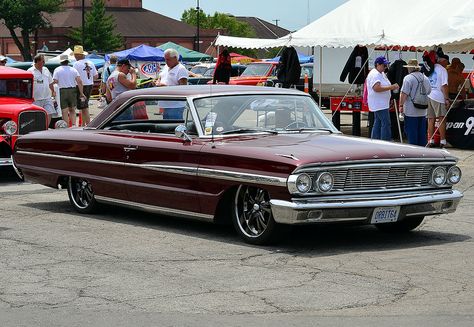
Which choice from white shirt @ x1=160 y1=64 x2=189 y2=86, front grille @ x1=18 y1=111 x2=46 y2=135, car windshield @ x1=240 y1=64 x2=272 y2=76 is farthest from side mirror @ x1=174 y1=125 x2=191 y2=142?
car windshield @ x1=240 y1=64 x2=272 y2=76

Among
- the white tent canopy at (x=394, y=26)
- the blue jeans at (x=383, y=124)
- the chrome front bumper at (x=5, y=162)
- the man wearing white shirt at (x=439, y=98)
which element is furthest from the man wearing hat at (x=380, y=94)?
the chrome front bumper at (x=5, y=162)

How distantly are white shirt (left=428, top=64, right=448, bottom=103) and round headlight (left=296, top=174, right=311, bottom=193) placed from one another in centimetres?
1123

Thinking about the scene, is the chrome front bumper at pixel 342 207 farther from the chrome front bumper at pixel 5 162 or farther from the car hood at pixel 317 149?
the chrome front bumper at pixel 5 162

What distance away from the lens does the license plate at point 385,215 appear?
9328 millimetres

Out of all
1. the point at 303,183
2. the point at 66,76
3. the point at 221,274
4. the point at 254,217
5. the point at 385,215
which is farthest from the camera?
the point at 66,76

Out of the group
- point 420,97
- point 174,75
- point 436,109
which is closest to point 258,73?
point 436,109

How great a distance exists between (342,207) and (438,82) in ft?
36.9

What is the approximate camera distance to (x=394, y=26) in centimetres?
2116

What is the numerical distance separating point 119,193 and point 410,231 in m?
3.06

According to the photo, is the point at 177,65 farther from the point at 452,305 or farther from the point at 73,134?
the point at 452,305

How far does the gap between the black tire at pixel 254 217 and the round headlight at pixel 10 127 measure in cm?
668

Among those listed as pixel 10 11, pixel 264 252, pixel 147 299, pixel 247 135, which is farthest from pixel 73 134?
pixel 10 11

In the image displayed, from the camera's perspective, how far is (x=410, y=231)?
34.3ft

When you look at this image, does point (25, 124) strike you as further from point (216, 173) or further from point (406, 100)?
point (216, 173)
